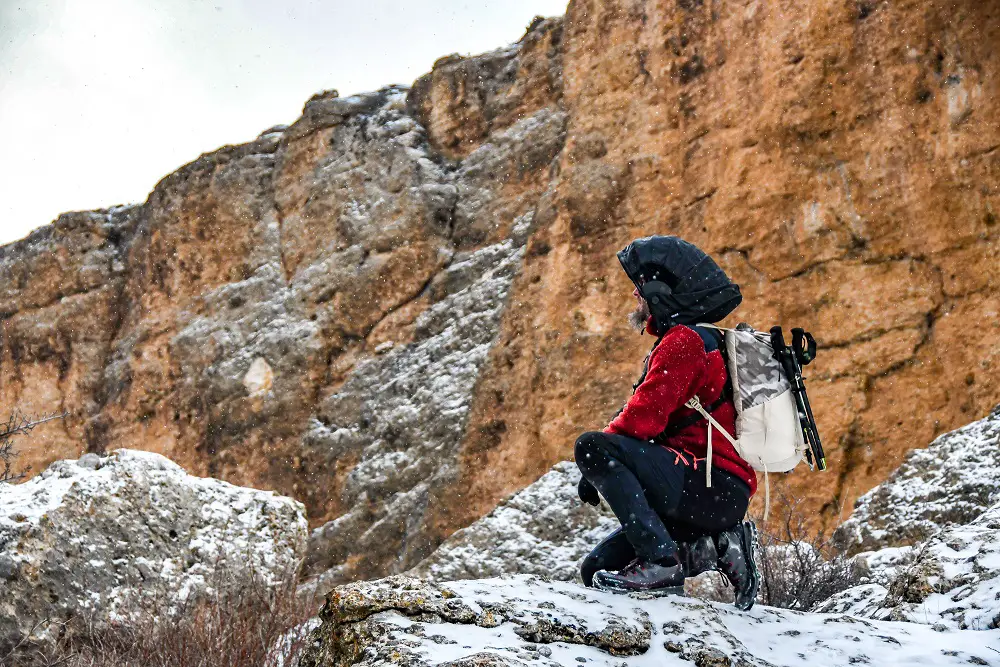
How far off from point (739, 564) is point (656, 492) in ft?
1.32

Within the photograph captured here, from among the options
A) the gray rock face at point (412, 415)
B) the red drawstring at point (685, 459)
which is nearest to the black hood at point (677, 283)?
the red drawstring at point (685, 459)

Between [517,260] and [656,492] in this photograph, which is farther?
[517,260]

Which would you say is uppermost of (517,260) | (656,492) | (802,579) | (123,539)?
(517,260)

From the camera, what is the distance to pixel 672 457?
10.1 ft

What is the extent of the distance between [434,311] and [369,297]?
146cm

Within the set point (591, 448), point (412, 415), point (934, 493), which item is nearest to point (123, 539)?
point (591, 448)

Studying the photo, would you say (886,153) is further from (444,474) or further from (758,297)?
(444,474)

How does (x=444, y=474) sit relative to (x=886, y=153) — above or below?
below

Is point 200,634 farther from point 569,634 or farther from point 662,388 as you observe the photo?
point 662,388

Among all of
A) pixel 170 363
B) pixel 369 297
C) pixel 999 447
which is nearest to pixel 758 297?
pixel 999 447

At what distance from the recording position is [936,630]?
301 cm

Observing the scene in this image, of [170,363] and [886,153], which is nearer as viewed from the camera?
[886,153]

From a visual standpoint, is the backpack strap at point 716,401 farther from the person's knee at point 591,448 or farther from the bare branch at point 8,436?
the bare branch at point 8,436

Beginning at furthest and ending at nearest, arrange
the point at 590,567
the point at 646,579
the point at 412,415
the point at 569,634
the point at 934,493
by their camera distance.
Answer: the point at 412,415 → the point at 934,493 → the point at 590,567 → the point at 646,579 → the point at 569,634
